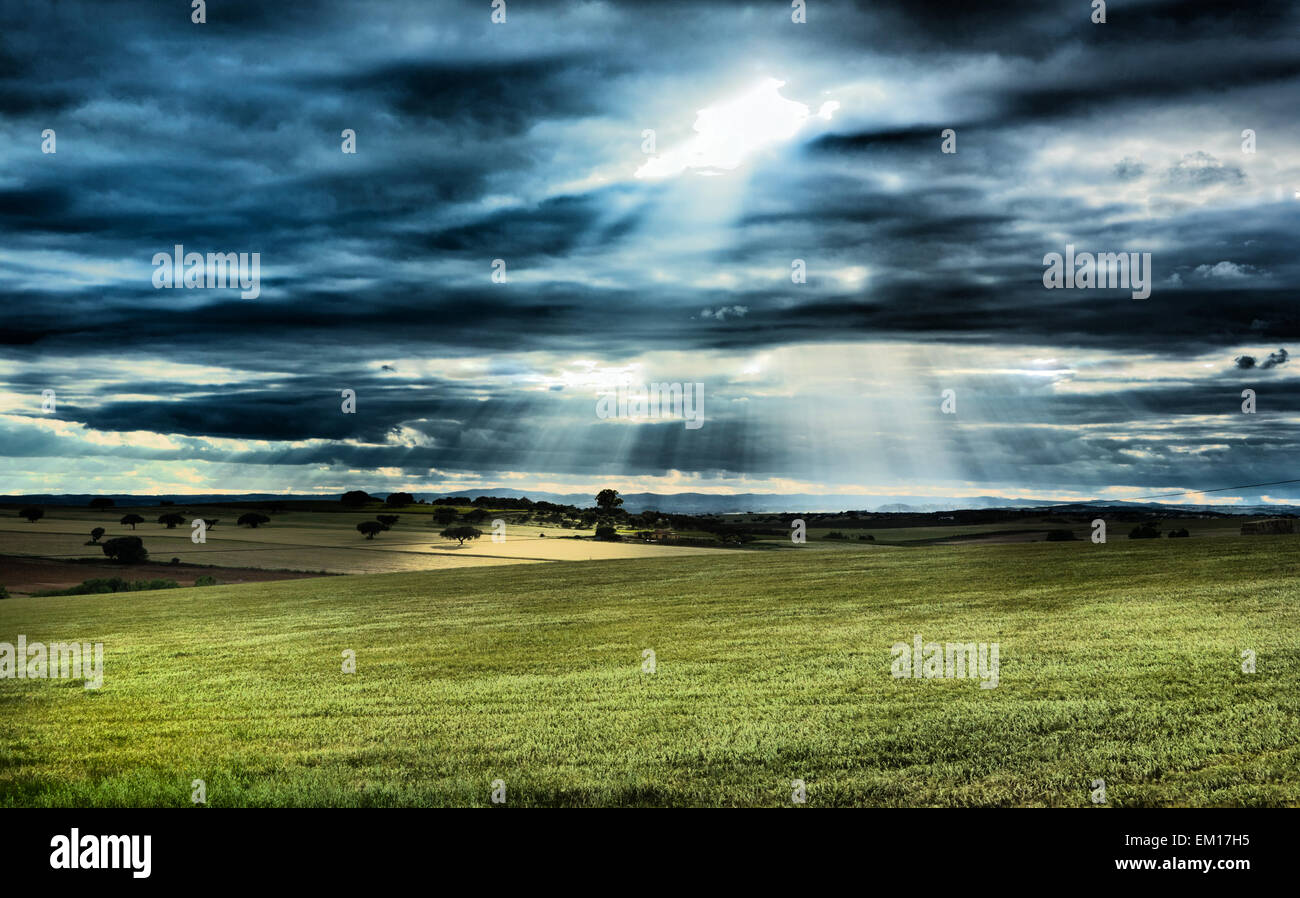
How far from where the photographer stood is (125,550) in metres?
65.8

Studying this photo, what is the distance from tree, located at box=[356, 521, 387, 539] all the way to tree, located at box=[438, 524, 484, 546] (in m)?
7.08

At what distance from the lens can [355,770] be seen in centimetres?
1272

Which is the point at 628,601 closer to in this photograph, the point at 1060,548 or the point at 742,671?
the point at 742,671

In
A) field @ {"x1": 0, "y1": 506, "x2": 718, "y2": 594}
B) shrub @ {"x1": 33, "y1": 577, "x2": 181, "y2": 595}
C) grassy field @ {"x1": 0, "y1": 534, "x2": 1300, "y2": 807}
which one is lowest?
grassy field @ {"x1": 0, "y1": 534, "x2": 1300, "y2": 807}

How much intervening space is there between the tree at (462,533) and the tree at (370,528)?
279 inches

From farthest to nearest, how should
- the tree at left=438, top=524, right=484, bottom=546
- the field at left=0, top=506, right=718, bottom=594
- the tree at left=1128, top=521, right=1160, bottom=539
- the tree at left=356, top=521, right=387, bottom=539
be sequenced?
the tree at left=356, top=521, right=387, bottom=539, the tree at left=438, top=524, right=484, bottom=546, the field at left=0, top=506, right=718, bottom=594, the tree at left=1128, top=521, right=1160, bottom=539

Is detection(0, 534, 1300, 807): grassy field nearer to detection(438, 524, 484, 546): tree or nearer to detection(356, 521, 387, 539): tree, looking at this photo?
detection(438, 524, 484, 546): tree

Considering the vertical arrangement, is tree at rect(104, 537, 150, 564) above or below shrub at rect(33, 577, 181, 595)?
above

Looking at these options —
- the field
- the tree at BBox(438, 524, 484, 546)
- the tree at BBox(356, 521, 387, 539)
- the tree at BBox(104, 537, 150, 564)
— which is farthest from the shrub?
the tree at BBox(438, 524, 484, 546)

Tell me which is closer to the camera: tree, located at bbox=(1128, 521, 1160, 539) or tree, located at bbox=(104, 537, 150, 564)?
tree, located at bbox=(1128, 521, 1160, 539)

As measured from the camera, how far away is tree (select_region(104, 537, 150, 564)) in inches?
2564

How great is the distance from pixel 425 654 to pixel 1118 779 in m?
18.3

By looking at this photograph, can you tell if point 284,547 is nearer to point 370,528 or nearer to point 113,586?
point 370,528
